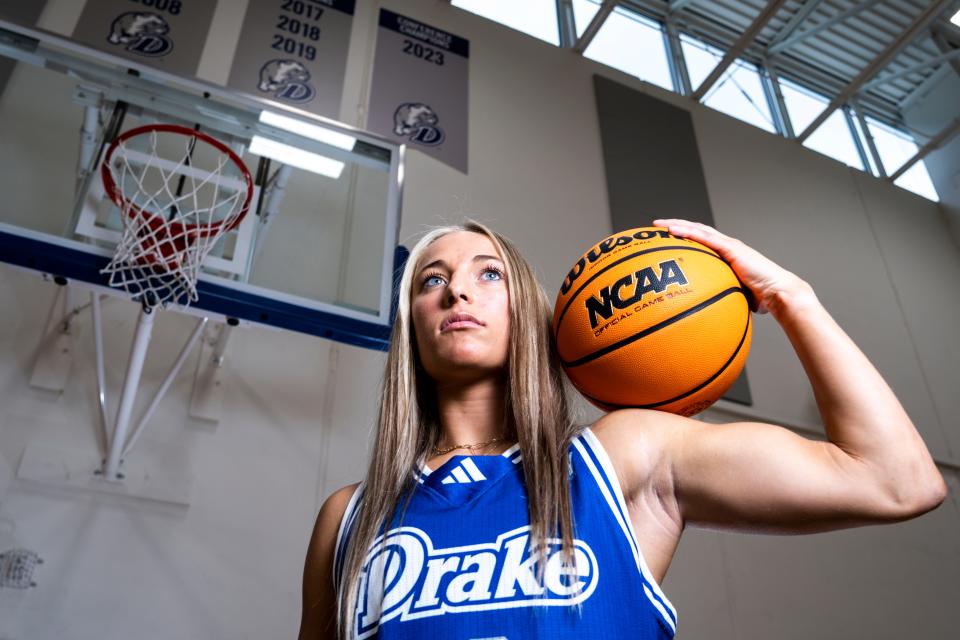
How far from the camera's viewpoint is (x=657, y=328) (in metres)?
1.16

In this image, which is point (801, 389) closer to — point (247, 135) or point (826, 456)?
point (247, 135)

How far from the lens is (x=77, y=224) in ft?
7.51

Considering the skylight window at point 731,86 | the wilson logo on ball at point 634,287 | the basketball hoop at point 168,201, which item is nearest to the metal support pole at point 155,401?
the basketball hoop at point 168,201

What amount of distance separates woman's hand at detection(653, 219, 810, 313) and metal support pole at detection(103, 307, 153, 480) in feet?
5.57

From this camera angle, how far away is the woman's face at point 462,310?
50.1 inches

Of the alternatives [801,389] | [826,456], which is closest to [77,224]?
[826,456]

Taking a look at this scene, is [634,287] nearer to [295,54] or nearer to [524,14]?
[295,54]

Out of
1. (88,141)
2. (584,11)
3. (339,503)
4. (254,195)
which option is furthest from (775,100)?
(339,503)

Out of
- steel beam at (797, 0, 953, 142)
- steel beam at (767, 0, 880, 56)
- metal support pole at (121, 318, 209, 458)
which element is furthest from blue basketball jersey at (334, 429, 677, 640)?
steel beam at (767, 0, 880, 56)

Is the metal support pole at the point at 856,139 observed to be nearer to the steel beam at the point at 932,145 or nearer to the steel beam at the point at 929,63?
the steel beam at the point at 932,145

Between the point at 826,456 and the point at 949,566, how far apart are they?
4.06m

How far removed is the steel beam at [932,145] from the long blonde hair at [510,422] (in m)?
5.98

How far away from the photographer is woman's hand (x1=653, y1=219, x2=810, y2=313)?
1.14 m

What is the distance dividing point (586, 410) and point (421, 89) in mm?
2094
